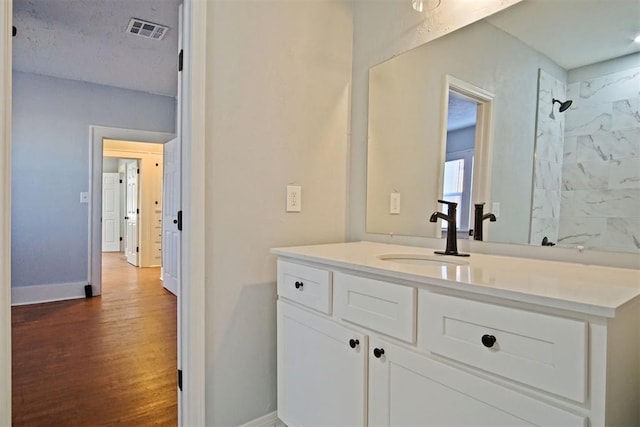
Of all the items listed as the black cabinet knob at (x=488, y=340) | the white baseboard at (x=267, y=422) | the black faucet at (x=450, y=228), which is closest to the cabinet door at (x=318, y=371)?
the white baseboard at (x=267, y=422)

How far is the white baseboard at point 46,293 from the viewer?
3.70 meters

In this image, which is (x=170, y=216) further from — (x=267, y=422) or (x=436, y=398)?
(x=436, y=398)

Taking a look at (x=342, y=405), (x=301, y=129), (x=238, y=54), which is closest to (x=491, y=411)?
(x=342, y=405)

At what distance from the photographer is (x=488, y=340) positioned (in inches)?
31.9

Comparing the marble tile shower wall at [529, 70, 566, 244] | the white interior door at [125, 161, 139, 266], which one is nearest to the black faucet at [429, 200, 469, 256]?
the marble tile shower wall at [529, 70, 566, 244]

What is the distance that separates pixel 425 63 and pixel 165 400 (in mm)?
2148

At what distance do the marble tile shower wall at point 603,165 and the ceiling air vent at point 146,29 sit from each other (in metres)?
2.76

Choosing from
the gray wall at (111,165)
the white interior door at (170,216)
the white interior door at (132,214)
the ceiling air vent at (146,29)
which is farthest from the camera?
the gray wall at (111,165)

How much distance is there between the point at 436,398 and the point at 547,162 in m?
0.87

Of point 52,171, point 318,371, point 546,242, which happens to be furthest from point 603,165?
point 52,171

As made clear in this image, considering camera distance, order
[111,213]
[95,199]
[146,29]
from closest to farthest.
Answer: [146,29] < [95,199] < [111,213]

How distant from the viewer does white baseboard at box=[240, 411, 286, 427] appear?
157cm

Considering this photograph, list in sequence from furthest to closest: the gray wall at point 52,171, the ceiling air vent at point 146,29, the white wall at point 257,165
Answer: the gray wall at point 52,171
the ceiling air vent at point 146,29
the white wall at point 257,165

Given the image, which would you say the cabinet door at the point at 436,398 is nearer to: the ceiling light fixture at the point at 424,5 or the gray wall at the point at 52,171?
the ceiling light fixture at the point at 424,5
